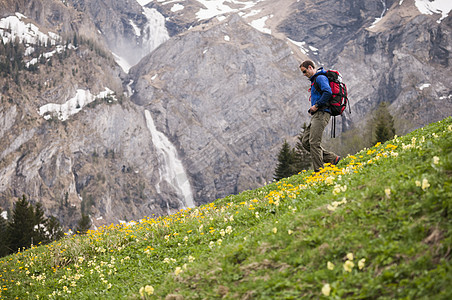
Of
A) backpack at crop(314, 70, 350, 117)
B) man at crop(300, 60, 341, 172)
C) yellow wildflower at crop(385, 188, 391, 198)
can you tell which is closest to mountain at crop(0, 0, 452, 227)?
man at crop(300, 60, 341, 172)

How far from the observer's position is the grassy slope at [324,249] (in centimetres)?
369

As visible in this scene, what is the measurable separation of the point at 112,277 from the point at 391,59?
226 m

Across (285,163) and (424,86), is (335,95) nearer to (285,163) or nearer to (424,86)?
(285,163)

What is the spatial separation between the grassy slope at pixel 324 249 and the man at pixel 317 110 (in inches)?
86.2

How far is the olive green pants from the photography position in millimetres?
10015

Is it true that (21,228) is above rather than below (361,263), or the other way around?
below

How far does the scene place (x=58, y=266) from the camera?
966cm

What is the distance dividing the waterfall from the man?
156724 millimetres

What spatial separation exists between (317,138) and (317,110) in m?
0.91

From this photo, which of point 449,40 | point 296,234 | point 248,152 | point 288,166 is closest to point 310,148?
point 296,234

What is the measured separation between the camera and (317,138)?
33.6ft

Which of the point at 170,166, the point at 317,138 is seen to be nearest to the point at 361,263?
the point at 317,138

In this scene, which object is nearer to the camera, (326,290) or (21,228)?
(326,290)

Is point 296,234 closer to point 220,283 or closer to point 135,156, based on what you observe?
point 220,283
